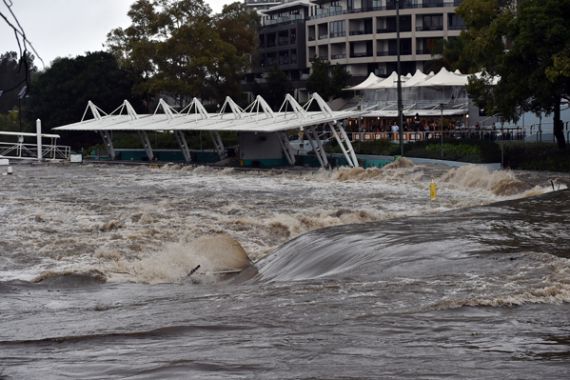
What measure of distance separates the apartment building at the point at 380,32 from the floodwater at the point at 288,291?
63599 mm

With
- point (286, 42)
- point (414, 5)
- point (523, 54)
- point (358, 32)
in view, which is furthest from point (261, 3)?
point (523, 54)

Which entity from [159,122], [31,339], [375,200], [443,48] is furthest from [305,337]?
[443,48]

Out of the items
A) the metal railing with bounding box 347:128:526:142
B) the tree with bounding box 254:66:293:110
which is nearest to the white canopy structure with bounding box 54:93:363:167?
the metal railing with bounding box 347:128:526:142

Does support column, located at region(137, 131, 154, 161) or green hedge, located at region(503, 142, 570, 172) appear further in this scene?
support column, located at region(137, 131, 154, 161)

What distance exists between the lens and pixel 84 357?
1320 centimetres

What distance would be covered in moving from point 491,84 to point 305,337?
39.9 meters

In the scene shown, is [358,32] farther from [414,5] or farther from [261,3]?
[261,3]

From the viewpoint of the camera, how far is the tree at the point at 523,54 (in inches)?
1753

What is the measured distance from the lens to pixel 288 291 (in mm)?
17250

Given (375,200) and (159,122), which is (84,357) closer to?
(375,200)

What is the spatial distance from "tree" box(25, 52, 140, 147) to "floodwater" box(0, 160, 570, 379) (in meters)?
52.4

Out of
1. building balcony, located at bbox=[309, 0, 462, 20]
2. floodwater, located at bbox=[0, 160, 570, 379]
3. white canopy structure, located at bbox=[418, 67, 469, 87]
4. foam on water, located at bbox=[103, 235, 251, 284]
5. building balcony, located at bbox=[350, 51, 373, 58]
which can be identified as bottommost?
foam on water, located at bbox=[103, 235, 251, 284]

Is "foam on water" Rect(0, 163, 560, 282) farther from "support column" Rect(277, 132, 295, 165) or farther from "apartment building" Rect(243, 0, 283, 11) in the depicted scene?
"apartment building" Rect(243, 0, 283, 11)

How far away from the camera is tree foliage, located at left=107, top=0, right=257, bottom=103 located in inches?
3275
